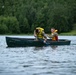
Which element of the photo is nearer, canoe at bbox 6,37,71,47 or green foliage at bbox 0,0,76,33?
canoe at bbox 6,37,71,47

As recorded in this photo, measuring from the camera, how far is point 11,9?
158250mm

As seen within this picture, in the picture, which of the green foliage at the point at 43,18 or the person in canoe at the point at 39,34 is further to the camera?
the green foliage at the point at 43,18

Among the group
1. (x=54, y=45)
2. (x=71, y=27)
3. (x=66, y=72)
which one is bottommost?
(x=71, y=27)

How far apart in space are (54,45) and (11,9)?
115415 mm

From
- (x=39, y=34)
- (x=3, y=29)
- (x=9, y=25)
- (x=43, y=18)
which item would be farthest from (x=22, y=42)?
A: (x=43, y=18)

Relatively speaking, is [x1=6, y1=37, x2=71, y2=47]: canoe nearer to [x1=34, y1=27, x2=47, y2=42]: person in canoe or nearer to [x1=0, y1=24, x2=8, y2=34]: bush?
[x1=34, y1=27, x2=47, y2=42]: person in canoe

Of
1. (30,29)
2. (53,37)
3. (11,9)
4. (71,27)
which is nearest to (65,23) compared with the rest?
(71,27)

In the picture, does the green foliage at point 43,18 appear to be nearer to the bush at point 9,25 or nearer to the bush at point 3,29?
the bush at point 9,25

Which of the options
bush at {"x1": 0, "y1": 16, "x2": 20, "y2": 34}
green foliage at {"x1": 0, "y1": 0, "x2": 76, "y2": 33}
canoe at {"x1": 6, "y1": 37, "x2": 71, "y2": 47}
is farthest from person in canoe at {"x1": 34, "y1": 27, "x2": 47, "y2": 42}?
green foliage at {"x1": 0, "y1": 0, "x2": 76, "y2": 33}

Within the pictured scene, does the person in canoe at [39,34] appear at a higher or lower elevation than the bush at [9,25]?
higher

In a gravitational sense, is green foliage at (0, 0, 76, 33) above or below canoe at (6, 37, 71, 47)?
below

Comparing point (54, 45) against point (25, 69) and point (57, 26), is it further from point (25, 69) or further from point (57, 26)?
point (57, 26)

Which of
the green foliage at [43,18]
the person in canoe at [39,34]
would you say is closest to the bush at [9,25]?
the green foliage at [43,18]

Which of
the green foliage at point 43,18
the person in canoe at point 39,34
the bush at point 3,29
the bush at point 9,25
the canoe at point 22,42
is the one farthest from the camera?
the green foliage at point 43,18
